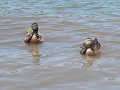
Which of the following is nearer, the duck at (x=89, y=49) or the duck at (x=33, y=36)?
the duck at (x=89, y=49)

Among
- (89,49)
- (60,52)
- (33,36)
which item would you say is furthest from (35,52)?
(89,49)

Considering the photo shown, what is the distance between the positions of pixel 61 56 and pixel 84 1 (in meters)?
11.6

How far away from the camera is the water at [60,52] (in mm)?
5602

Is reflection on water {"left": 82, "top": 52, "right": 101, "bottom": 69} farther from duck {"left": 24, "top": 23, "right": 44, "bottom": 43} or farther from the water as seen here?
duck {"left": 24, "top": 23, "right": 44, "bottom": 43}

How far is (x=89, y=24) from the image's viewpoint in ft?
37.7

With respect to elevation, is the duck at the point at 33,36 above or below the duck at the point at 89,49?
above

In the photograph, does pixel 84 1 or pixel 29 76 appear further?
pixel 84 1

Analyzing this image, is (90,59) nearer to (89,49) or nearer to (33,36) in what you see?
(89,49)

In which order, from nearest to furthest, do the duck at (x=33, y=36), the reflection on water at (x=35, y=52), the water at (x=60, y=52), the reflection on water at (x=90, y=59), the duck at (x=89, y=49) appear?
the water at (x=60, y=52) → the reflection on water at (x=90, y=59) → the reflection on water at (x=35, y=52) → the duck at (x=89, y=49) → the duck at (x=33, y=36)

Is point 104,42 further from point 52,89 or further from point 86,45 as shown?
point 52,89

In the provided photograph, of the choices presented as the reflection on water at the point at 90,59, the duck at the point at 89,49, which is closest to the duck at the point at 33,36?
the duck at the point at 89,49

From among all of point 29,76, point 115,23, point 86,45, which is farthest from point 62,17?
point 29,76

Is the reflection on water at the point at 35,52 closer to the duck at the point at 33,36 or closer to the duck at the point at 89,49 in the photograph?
the duck at the point at 33,36

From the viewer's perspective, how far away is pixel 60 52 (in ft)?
25.3
